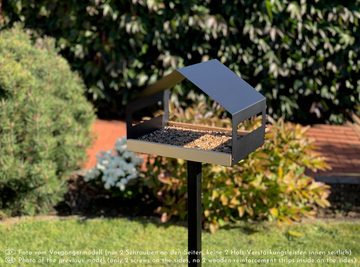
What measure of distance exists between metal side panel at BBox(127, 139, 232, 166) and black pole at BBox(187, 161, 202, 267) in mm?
149

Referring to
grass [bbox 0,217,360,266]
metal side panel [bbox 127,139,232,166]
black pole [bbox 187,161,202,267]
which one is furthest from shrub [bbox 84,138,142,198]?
metal side panel [bbox 127,139,232,166]

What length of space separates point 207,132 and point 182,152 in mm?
423

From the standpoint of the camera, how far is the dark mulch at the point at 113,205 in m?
4.45

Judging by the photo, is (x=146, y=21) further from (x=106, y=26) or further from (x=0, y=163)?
(x=0, y=163)

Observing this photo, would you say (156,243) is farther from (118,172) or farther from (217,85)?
(217,85)

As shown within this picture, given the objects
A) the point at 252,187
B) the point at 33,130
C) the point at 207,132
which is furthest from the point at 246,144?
the point at 33,130

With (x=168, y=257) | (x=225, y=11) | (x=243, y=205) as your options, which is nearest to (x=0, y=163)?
(x=168, y=257)

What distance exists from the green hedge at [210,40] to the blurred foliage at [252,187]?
228cm

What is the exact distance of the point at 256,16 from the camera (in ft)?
20.6

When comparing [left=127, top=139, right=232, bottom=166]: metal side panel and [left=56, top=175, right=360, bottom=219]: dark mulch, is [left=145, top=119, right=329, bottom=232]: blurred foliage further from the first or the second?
[left=127, top=139, right=232, bottom=166]: metal side panel

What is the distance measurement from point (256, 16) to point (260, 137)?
394cm

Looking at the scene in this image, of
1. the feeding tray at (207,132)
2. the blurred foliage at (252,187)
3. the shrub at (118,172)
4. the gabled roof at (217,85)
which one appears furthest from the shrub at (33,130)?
the gabled roof at (217,85)

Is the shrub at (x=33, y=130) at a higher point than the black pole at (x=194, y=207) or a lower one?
higher

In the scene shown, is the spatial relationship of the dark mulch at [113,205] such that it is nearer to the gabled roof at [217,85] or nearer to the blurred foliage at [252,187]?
the blurred foliage at [252,187]
